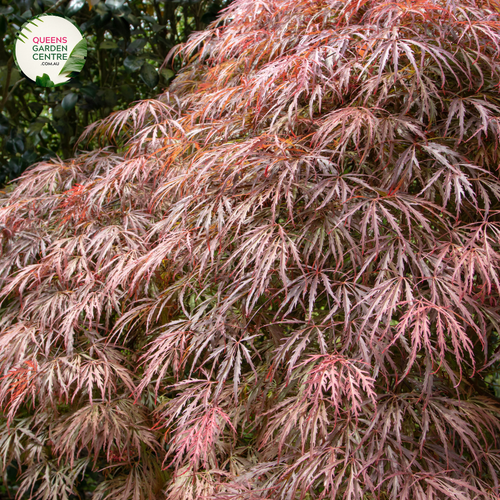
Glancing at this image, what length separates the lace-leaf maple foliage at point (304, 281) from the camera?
1.03m

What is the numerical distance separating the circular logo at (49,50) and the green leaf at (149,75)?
12.1 inches

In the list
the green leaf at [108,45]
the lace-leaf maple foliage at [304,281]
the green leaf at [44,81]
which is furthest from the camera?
the green leaf at [108,45]

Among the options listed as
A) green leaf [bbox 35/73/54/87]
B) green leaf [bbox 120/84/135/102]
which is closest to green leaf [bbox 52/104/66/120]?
green leaf [bbox 35/73/54/87]

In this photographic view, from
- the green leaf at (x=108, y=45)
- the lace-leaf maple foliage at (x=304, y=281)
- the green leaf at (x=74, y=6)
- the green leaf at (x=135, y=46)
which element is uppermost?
the green leaf at (x=74, y=6)

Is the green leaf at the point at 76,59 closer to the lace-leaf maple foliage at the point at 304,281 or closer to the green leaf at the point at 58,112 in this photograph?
the green leaf at the point at 58,112

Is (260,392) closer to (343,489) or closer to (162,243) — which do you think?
(343,489)

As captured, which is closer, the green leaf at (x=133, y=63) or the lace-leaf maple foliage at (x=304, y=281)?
the lace-leaf maple foliage at (x=304, y=281)

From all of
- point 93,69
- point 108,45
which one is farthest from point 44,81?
point 93,69

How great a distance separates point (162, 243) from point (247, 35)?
74 centimetres

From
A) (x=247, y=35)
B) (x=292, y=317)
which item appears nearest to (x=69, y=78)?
(x=247, y=35)

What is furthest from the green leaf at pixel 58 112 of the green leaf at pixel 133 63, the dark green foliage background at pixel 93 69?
the green leaf at pixel 133 63

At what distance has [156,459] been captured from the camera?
4.87 ft

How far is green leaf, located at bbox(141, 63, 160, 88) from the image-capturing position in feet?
7.35

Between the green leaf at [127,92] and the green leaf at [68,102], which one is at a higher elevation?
the green leaf at [68,102]
